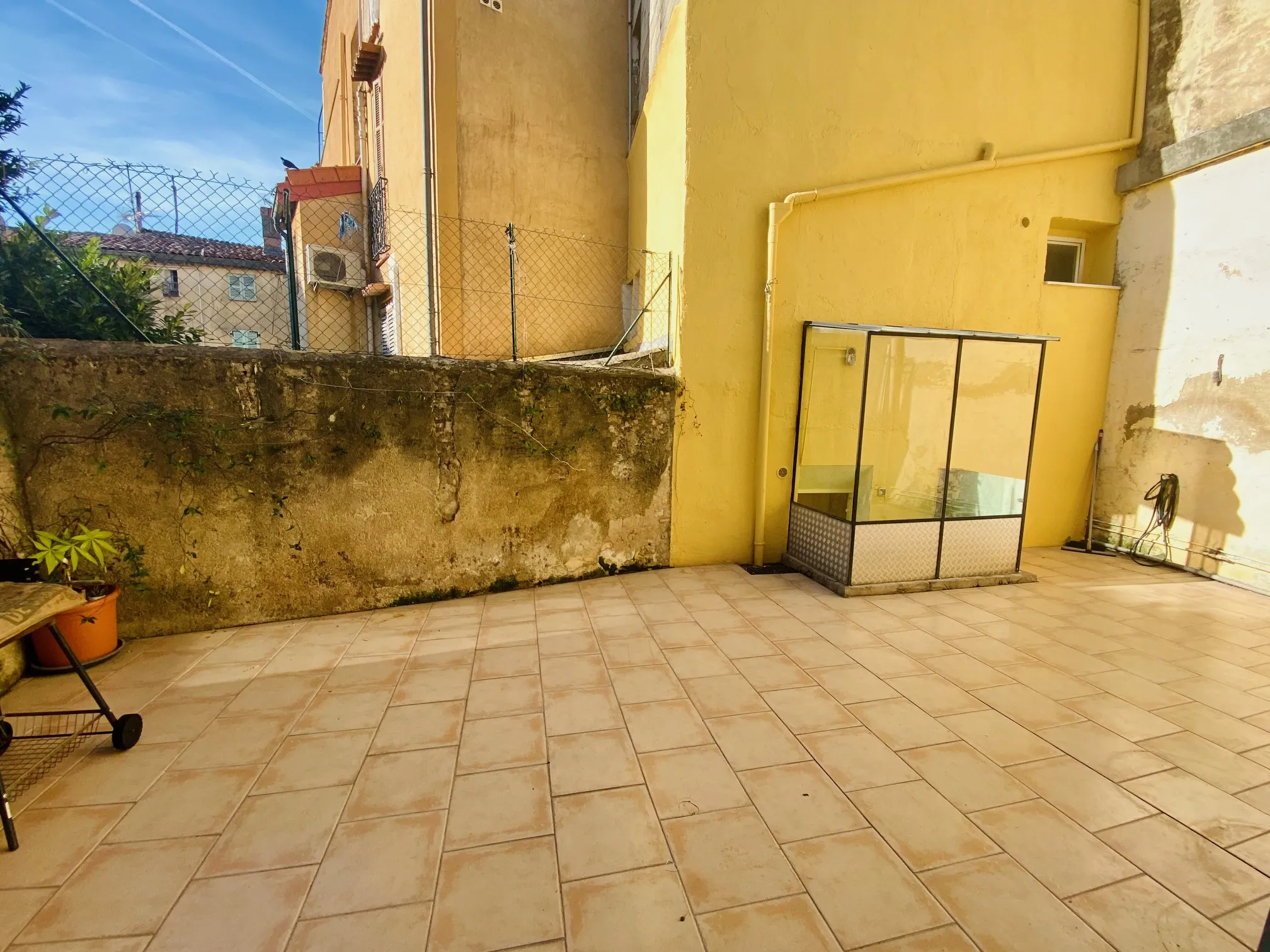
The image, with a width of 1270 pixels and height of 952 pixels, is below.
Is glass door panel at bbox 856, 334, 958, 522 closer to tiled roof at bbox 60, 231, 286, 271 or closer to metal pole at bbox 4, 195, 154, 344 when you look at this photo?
metal pole at bbox 4, 195, 154, 344

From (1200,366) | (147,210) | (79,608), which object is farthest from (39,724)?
(1200,366)

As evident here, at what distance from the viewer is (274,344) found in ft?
12.3

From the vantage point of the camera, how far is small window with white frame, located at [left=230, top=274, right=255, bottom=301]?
42.5 feet

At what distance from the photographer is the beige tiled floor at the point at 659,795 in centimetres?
138

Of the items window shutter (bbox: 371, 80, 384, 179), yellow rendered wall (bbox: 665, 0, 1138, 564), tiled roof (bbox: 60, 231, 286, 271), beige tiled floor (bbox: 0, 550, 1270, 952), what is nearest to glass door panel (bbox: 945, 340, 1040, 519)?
yellow rendered wall (bbox: 665, 0, 1138, 564)

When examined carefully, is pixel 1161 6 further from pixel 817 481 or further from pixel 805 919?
pixel 805 919

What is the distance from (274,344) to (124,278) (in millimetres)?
812

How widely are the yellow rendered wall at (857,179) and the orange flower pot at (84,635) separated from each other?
3.41 meters

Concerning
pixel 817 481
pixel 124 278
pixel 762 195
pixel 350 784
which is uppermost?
pixel 762 195

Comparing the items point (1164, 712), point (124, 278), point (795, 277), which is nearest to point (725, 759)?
point (1164, 712)

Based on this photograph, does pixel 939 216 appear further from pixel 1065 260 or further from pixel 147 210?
pixel 147 210

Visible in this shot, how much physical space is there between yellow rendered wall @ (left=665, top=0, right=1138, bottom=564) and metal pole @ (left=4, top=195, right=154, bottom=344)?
11.2ft

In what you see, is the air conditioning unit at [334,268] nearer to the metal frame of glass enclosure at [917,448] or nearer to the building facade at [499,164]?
the building facade at [499,164]

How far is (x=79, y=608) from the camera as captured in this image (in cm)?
252
